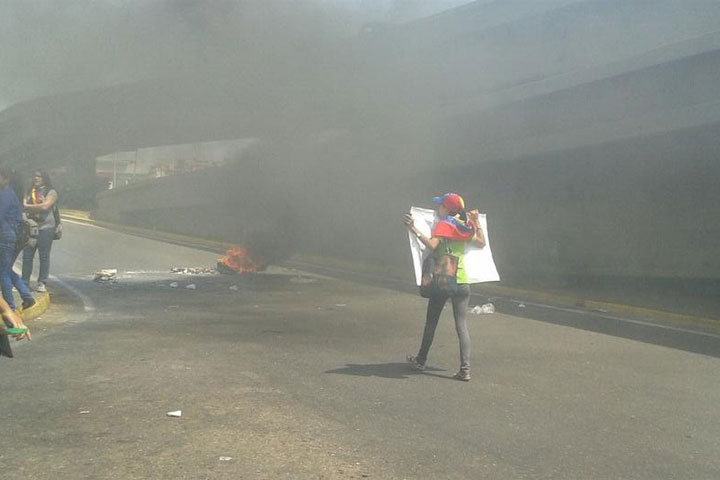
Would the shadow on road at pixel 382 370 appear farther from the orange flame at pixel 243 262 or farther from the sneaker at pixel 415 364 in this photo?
the orange flame at pixel 243 262

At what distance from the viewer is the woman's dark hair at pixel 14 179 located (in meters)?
6.03

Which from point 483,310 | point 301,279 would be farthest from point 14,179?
point 301,279

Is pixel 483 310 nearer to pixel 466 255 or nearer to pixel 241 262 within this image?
pixel 466 255

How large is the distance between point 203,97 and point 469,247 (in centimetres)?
311

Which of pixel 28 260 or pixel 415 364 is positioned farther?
pixel 28 260

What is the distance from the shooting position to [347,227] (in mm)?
15797

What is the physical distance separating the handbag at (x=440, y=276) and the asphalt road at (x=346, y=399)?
60 centimetres

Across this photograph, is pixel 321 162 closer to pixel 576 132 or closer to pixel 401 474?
pixel 576 132

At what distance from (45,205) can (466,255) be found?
17.0 feet

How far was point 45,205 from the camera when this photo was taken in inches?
316

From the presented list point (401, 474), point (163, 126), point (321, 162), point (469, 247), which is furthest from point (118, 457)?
point (321, 162)

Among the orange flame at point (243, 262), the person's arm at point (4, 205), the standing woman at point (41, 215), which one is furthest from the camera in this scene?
the orange flame at point (243, 262)

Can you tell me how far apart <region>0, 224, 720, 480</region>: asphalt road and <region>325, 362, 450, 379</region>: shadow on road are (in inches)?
1.2

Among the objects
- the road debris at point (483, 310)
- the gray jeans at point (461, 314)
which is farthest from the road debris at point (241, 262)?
the gray jeans at point (461, 314)
